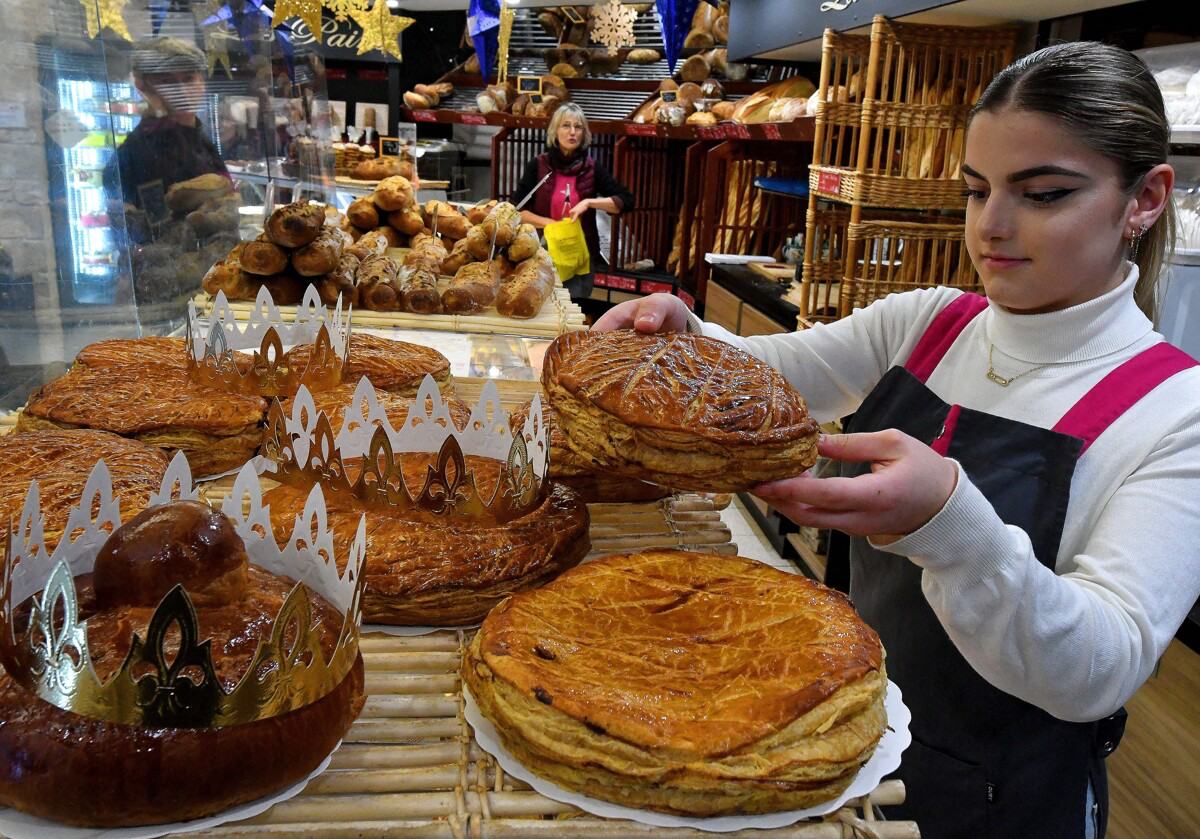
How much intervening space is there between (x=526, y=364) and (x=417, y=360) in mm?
534

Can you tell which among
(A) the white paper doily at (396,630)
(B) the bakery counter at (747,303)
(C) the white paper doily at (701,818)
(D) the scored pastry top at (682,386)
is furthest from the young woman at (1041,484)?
(B) the bakery counter at (747,303)

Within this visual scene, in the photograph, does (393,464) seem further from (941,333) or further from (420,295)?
(420,295)

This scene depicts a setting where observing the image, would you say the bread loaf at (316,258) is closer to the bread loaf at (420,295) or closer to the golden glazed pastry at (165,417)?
the bread loaf at (420,295)

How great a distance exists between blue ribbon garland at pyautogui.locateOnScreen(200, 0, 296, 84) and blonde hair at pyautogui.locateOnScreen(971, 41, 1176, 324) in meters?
3.75

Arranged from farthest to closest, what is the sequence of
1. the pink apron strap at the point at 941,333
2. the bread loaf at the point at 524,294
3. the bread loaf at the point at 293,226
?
the bread loaf at the point at 524,294 < the bread loaf at the point at 293,226 < the pink apron strap at the point at 941,333

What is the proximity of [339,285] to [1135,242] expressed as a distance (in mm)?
2417

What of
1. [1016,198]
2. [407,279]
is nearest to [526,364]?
[407,279]

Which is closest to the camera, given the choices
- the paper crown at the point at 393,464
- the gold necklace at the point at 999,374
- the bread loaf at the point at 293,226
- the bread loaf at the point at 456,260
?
the paper crown at the point at 393,464

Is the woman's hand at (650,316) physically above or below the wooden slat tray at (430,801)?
above

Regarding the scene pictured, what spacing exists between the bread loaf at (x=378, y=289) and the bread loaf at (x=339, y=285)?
35mm

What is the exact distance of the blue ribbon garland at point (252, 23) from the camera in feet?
14.5

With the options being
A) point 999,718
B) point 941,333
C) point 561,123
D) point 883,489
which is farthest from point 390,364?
point 561,123

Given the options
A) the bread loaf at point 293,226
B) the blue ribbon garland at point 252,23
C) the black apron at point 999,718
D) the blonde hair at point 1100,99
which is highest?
the blue ribbon garland at point 252,23

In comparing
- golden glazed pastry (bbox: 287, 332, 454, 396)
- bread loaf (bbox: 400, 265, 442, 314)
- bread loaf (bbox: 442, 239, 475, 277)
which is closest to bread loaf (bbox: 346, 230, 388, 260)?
bread loaf (bbox: 442, 239, 475, 277)
